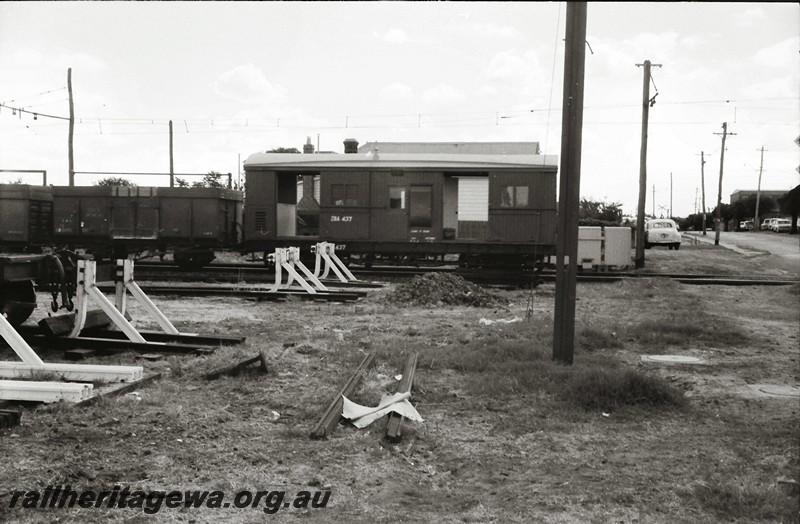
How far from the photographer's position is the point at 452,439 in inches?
197

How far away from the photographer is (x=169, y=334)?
824 centimetres

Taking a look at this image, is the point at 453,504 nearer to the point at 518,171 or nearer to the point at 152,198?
the point at 518,171

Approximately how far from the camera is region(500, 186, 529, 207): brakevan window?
18.7 metres

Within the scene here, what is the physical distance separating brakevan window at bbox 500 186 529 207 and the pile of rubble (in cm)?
533

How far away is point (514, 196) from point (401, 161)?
129 inches

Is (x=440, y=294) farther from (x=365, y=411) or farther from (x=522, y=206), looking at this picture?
(x=365, y=411)

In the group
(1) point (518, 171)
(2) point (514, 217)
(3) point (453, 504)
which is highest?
(1) point (518, 171)

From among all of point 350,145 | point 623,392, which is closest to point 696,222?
point 350,145

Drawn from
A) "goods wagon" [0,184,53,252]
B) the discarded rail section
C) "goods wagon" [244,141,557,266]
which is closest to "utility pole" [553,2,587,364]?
the discarded rail section

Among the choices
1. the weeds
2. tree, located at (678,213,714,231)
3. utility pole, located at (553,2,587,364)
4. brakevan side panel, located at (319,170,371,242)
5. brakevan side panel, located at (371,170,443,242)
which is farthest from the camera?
tree, located at (678,213,714,231)

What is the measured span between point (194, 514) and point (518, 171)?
16.1 m

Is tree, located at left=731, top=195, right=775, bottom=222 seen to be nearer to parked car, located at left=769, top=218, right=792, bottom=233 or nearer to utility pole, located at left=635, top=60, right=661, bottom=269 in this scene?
parked car, located at left=769, top=218, right=792, bottom=233

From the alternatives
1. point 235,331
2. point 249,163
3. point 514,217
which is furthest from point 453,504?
point 249,163

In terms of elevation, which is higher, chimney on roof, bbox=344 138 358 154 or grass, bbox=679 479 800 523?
chimney on roof, bbox=344 138 358 154
